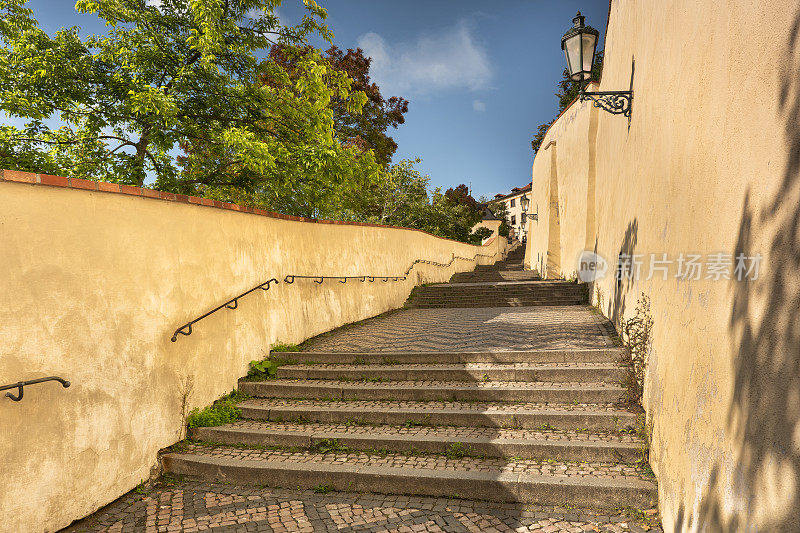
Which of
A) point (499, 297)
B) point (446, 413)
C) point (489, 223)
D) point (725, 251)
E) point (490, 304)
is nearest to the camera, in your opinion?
point (725, 251)

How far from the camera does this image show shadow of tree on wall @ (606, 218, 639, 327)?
5213 millimetres

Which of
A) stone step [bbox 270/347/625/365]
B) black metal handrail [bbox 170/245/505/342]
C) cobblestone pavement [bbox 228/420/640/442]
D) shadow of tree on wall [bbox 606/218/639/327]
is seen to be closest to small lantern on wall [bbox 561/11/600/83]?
shadow of tree on wall [bbox 606/218/639/327]

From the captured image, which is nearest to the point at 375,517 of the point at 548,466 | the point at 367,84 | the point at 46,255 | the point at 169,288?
the point at 548,466

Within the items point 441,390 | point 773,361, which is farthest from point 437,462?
point 773,361

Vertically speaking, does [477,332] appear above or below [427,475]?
above

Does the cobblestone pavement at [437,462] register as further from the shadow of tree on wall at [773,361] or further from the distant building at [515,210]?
the distant building at [515,210]

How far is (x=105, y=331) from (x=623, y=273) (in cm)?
643

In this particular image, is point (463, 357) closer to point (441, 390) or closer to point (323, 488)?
point (441, 390)

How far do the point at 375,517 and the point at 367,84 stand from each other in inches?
789

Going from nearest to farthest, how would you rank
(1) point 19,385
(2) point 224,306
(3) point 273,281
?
1. (1) point 19,385
2. (2) point 224,306
3. (3) point 273,281

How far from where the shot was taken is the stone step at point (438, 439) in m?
3.74

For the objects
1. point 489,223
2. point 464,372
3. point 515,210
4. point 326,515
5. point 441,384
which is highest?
point 515,210

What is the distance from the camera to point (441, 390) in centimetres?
488

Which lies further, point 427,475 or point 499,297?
point 499,297
